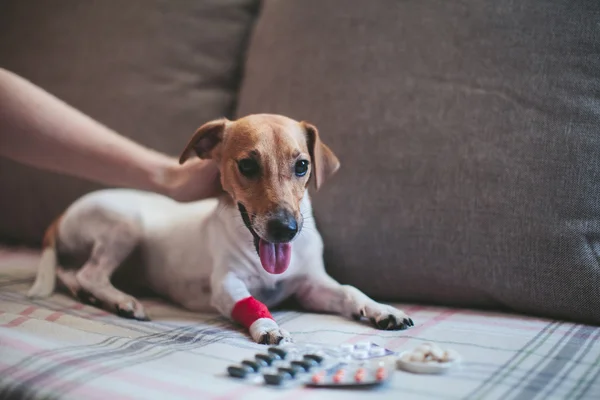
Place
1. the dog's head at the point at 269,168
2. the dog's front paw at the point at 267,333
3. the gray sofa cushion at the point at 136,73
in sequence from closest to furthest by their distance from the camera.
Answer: the dog's front paw at the point at 267,333, the dog's head at the point at 269,168, the gray sofa cushion at the point at 136,73

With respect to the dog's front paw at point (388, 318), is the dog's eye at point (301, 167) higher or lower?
higher

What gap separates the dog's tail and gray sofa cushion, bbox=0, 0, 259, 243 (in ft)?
0.73

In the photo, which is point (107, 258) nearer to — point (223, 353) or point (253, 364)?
point (223, 353)

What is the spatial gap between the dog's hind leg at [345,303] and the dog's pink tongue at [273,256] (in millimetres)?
156

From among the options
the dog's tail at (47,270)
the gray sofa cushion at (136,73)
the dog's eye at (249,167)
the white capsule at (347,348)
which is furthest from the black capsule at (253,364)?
the gray sofa cushion at (136,73)

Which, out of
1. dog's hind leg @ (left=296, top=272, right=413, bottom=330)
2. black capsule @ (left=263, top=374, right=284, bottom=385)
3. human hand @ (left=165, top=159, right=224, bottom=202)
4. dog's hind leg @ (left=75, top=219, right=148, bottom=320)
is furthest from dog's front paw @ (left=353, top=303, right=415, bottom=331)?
dog's hind leg @ (left=75, top=219, right=148, bottom=320)

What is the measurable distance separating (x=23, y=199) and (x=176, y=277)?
2.35 feet

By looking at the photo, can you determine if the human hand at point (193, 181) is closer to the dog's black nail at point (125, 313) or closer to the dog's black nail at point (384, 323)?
the dog's black nail at point (125, 313)

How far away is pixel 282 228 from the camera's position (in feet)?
4.23

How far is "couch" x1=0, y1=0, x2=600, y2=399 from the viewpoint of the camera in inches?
39.7

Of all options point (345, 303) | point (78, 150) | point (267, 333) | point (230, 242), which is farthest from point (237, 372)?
point (78, 150)

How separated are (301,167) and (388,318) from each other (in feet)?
1.29

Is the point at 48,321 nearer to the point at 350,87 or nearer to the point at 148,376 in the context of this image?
the point at 148,376

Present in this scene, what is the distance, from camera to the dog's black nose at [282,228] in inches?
50.8
